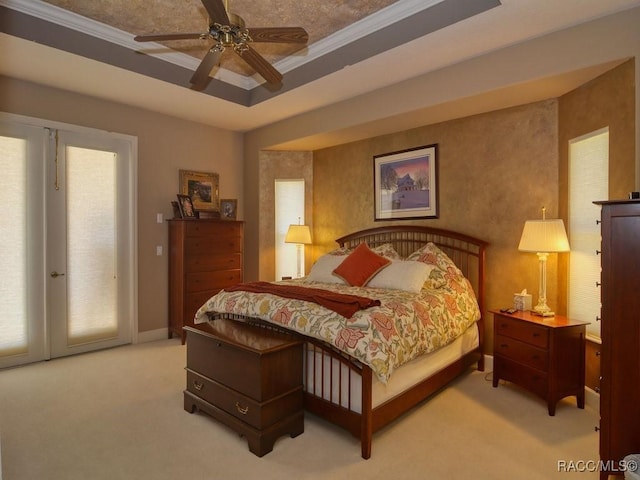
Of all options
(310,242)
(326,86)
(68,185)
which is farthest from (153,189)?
(326,86)

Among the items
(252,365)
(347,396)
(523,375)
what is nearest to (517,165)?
(523,375)

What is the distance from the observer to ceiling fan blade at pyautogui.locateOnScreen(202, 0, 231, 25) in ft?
6.56

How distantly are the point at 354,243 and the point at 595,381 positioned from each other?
2.97 m

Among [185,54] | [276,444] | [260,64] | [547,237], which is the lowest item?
[276,444]

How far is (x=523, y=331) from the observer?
3037mm

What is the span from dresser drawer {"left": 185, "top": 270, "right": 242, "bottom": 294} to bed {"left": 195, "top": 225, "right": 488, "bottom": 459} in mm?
1240

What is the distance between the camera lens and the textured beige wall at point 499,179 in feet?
11.3

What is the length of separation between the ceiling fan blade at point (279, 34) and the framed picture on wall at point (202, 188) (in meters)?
3.07

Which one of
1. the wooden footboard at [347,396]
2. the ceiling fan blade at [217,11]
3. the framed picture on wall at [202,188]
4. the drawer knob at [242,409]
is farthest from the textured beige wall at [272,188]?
the ceiling fan blade at [217,11]

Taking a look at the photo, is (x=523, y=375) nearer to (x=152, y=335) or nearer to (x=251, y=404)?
(x=251, y=404)

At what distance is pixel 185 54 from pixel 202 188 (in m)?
1.89

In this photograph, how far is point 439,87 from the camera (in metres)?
3.46

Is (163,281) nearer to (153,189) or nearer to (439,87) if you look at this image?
(153,189)

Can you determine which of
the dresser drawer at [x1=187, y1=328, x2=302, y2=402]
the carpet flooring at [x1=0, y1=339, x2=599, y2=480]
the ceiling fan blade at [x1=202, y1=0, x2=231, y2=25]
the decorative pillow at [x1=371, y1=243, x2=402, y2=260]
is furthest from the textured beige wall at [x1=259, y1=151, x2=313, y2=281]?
the ceiling fan blade at [x1=202, y1=0, x2=231, y2=25]
